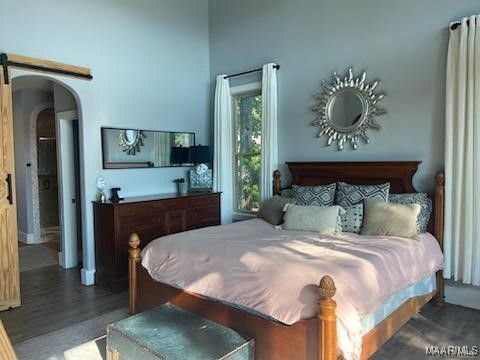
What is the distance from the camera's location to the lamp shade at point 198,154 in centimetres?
534

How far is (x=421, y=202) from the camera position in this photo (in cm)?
351

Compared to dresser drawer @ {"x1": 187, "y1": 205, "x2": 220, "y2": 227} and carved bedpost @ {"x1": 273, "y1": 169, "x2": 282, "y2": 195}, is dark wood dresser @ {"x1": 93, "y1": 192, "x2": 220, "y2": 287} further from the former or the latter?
carved bedpost @ {"x1": 273, "y1": 169, "x2": 282, "y2": 195}

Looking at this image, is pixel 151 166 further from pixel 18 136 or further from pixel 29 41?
pixel 18 136

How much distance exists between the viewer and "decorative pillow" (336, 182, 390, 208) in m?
3.70

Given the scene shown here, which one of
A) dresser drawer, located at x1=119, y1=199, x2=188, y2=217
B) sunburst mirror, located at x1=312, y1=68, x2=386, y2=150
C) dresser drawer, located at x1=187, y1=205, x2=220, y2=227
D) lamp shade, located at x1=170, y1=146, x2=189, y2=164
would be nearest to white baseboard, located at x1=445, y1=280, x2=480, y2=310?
sunburst mirror, located at x1=312, y1=68, x2=386, y2=150

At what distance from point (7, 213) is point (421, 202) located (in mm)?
4027

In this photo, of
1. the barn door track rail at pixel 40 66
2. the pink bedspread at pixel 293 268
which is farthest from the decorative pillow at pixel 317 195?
the barn door track rail at pixel 40 66

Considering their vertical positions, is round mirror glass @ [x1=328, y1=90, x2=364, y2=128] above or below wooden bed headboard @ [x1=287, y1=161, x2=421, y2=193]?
above

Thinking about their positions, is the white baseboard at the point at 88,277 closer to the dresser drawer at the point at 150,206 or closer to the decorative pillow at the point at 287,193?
the dresser drawer at the point at 150,206

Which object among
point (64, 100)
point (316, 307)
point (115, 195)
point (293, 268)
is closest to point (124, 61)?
point (64, 100)

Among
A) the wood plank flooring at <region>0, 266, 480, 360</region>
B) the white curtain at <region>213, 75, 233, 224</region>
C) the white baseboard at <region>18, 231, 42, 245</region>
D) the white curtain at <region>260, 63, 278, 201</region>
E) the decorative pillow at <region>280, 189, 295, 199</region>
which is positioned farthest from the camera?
the white baseboard at <region>18, 231, 42, 245</region>

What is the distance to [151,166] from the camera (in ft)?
16.5

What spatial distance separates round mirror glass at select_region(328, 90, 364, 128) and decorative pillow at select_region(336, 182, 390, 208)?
798mm

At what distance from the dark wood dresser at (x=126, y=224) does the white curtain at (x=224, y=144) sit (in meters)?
0.70
